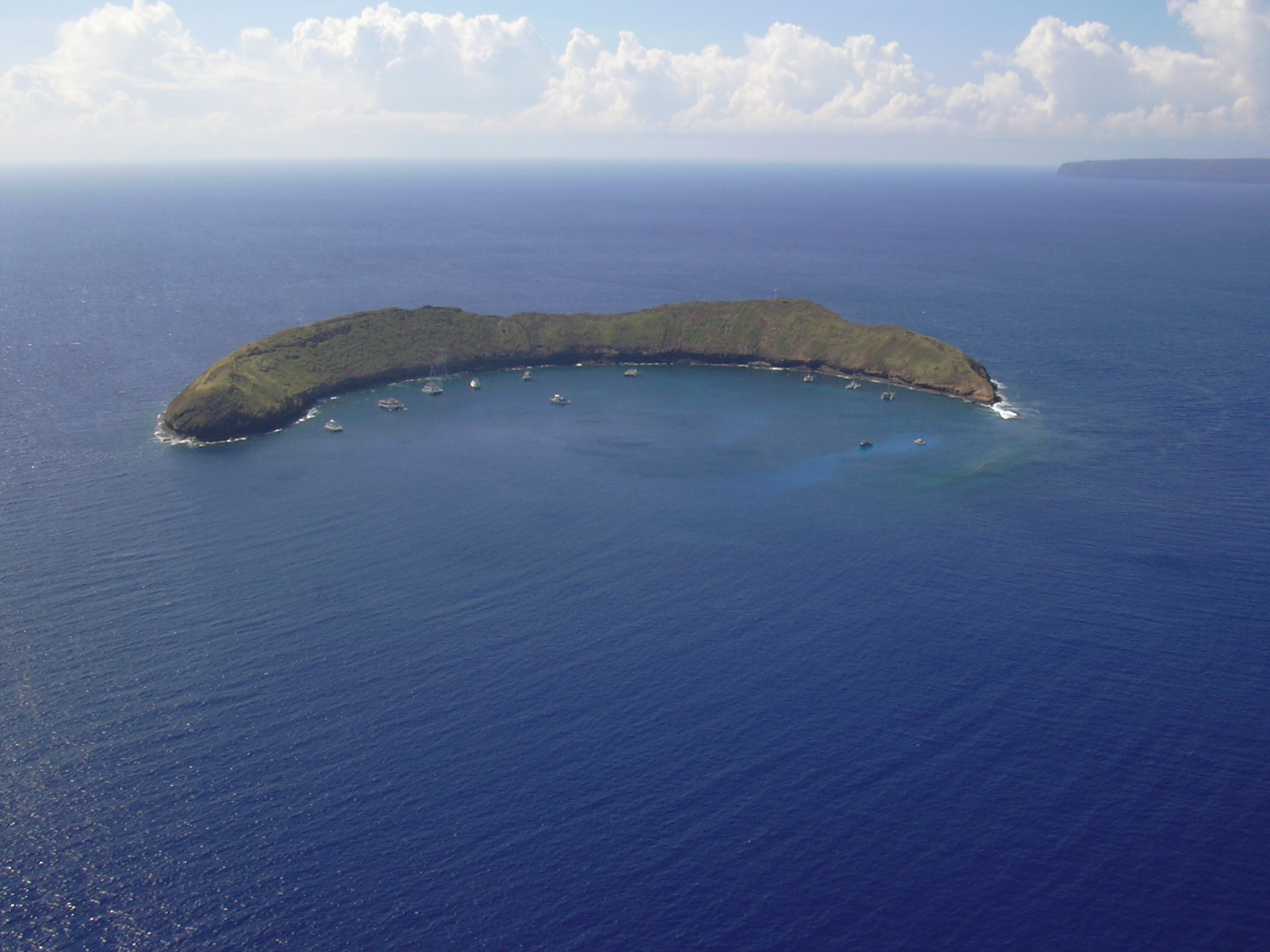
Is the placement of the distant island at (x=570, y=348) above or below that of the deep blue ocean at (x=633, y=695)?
above

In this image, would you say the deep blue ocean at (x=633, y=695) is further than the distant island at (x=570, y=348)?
No

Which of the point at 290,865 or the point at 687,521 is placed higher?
the point at 687,521

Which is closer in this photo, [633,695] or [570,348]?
[633,695]

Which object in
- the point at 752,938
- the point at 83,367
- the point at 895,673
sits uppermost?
the point at 83,367

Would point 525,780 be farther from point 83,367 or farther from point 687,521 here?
point 83,367

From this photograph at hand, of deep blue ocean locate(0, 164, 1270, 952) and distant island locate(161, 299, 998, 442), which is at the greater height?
distant island locate(161, 299, 998, 442)

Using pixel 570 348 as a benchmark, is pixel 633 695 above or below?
below

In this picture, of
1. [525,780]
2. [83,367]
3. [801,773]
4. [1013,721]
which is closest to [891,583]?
[1013,721]

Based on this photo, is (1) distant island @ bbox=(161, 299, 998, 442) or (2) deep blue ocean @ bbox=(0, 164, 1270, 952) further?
(1) distant island @ bbox=(161, 299, 998, 442)
